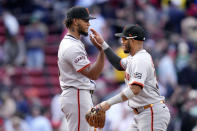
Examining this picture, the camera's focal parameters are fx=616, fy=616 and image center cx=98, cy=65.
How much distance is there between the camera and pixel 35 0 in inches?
774

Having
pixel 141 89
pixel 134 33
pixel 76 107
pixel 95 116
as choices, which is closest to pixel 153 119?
pixel 141 89

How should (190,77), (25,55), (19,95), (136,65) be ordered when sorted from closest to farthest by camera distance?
(136,65) → (190,77) → (19,95) → (25,55)

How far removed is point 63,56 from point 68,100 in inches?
25.1

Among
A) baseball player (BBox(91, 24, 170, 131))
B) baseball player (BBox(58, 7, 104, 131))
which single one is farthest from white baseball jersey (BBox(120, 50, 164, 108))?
baseball player (BBox(58, 7, 104, 131))

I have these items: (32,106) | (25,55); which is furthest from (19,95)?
(25,55)

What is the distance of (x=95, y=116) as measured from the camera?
8.34 metres

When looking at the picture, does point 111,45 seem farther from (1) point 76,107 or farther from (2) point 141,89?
(2) point 141,89

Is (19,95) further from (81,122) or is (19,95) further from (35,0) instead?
(81,122)

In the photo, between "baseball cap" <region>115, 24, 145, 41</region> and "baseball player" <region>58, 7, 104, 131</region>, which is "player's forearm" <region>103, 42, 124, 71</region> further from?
"baseball cap" <region>115, 24, 145, 41</region>

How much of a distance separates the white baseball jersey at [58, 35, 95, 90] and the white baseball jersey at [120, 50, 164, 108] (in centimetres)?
63

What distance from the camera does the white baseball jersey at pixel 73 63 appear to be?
877 cm

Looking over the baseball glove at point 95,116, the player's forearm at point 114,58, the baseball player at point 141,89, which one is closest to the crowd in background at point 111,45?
the player's forearm at point 114,58

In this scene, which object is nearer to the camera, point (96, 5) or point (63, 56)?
point (63, 56)

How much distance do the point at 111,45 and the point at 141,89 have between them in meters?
8.18
